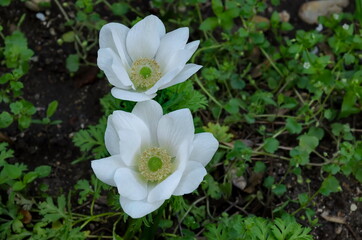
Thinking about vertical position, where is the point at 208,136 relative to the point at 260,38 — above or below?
above

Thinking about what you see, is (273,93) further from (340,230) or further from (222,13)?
(340,230)

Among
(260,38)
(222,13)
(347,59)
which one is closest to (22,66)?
(222,13)

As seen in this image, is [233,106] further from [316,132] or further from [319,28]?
[319,28]

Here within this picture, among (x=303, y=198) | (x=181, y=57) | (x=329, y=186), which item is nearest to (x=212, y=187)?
(x=303, y=198)

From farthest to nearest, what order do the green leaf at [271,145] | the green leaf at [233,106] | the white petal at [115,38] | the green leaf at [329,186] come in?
the green leaf at [233,106] → the green leaf at [271,145] → the green leaf at [329,186] → the white petal at [115,38]

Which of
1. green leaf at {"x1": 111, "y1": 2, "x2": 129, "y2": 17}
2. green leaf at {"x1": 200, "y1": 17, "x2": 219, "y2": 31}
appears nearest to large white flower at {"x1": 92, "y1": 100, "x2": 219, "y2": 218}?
green leaf at {"x1": 200, "y1": 17, "x2": 219, "y2": 31}

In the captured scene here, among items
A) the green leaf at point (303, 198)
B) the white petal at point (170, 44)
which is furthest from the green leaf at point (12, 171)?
the green leaf at point (303, 198)

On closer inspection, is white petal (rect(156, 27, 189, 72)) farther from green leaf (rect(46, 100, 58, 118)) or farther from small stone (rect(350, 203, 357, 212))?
small stone (rect(350, 203, 357, 212))

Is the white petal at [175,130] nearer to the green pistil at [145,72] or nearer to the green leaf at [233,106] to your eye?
the green pistil at [145,72]
